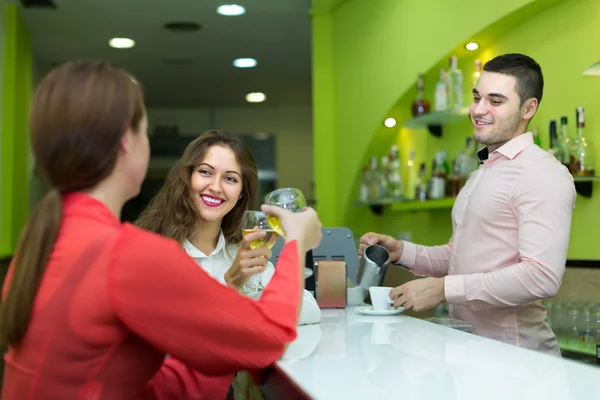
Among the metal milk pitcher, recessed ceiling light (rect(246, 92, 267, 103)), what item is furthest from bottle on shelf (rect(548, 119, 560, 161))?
recessed ceiling light (rect(246, 92, 267, 103))

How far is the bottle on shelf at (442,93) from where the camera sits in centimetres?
407

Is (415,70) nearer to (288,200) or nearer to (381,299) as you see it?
(381,299)

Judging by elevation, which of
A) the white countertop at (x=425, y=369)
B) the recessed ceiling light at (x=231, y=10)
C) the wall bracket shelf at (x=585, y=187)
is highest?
the recessed ceiling light at (x=231, y=10)

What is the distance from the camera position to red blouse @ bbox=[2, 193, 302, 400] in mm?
1021

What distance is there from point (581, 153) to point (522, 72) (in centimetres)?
94

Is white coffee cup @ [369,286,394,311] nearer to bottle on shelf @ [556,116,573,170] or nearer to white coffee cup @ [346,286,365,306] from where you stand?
white coffee cup @ [346,286,365,306]

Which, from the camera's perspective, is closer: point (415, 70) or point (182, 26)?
point (415, 70)

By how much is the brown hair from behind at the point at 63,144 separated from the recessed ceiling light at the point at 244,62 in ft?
21.0

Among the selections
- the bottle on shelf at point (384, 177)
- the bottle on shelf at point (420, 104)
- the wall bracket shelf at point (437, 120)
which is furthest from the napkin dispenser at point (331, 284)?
the bottle on shelf at point (384, 177)

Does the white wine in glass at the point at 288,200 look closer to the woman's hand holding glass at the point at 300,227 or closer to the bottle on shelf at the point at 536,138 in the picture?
the woman's hand holding glass at the point at 300,227

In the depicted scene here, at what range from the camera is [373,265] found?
100 inches

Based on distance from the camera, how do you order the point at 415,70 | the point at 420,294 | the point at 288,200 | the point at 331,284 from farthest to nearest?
the point at 415,70 < the point at 331,284 < the point at 420,294 < the point at 288,200

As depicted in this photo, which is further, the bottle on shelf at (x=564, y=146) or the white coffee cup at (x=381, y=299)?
the bottle on shelf at (x=564, y=146)

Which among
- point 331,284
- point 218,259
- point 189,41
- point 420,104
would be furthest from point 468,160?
point 189,41
